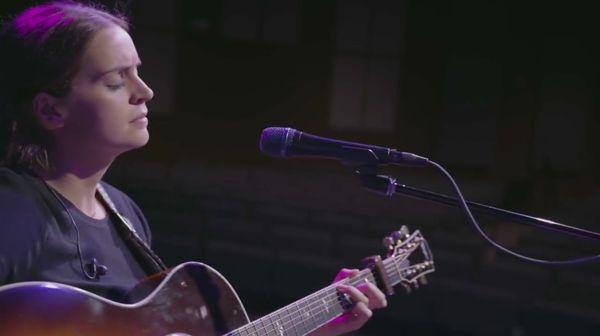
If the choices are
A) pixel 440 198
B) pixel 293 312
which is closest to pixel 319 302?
pixel 293 312

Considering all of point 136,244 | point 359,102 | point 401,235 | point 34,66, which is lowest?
point 359,102

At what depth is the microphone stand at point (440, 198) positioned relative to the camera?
1.35 metres

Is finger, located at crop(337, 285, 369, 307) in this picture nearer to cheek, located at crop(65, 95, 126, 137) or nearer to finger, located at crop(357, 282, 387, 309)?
finger, located at crop(357, 282, 387, 309)

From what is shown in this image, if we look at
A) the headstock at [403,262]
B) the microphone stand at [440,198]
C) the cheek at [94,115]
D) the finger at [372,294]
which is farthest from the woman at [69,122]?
the headstock at [403,262]

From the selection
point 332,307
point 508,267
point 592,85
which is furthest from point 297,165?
point 332,307

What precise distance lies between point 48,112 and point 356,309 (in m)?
0.93

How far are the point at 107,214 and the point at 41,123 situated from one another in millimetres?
280

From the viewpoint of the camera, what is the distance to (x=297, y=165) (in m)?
7.11

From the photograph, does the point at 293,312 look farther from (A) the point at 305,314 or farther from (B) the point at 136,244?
(B) the point at 136,244

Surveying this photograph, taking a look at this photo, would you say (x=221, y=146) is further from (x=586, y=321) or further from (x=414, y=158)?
(x=414, y=158)

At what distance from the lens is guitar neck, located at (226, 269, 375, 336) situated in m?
1.50

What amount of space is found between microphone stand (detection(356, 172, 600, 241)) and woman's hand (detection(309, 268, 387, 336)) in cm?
46

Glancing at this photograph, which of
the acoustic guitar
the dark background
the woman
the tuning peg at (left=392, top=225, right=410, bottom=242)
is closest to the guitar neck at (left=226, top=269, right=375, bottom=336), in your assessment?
the acoustic guitar

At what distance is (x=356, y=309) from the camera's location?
5.76 feet
